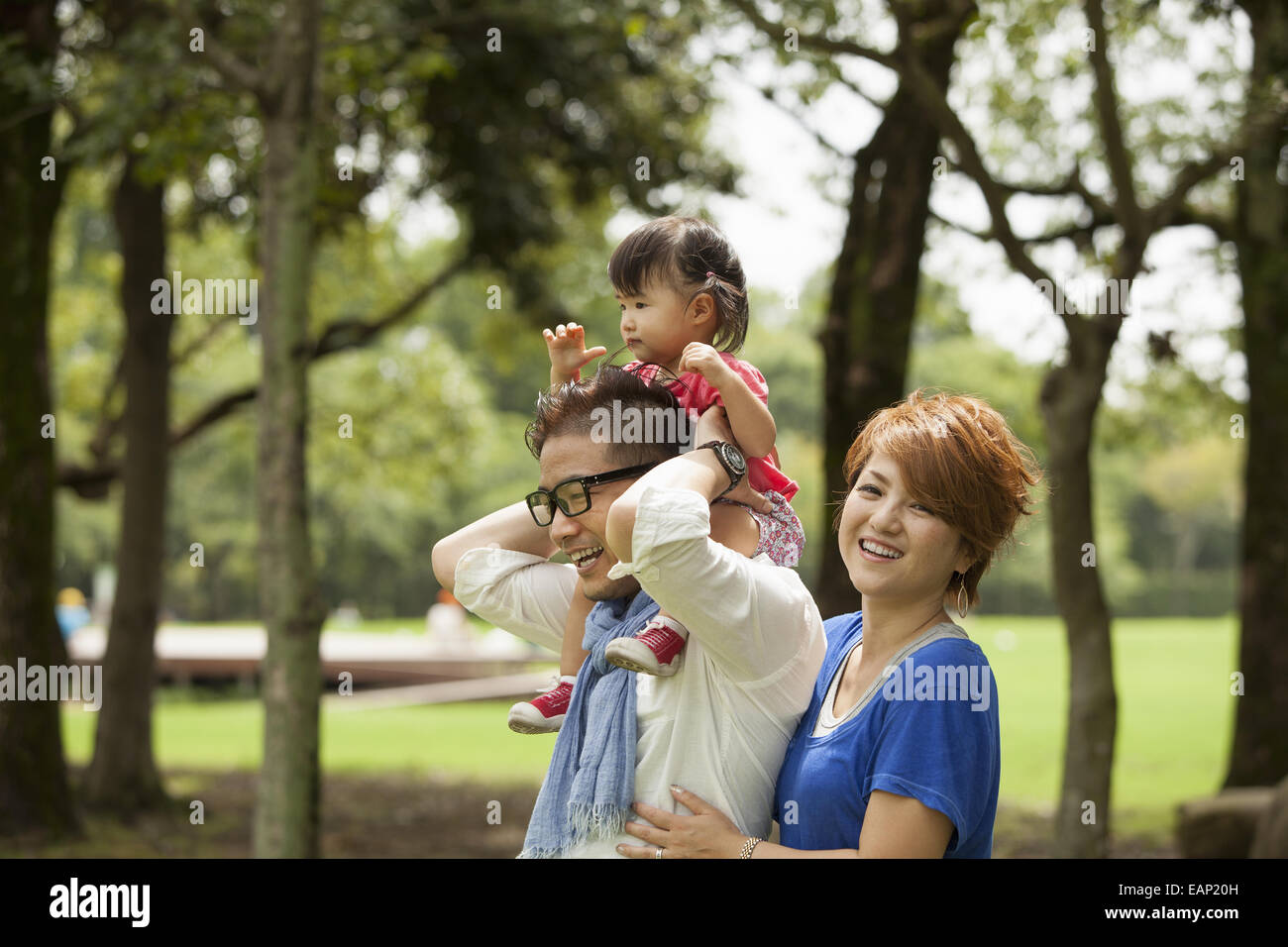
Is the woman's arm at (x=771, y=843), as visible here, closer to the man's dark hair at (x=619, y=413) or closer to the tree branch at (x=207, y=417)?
the man's dark hair at (x=619, y=413)

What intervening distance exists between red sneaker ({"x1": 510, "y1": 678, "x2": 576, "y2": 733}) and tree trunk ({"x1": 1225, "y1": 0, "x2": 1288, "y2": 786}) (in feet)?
26.5

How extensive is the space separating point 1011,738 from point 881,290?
12.3m

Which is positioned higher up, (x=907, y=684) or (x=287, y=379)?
(x=287, y=379)

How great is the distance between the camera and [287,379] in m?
6.21

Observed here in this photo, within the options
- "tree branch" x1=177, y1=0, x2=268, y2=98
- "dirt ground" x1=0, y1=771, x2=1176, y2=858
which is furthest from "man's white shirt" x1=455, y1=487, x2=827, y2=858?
"dirt ground" x1=0, y1=771, x2=1176, y2=858

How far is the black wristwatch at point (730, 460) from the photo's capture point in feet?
6.91

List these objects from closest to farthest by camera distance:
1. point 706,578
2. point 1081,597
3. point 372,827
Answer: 1. point 706,578
2. point 1081,597
3. point 372,827

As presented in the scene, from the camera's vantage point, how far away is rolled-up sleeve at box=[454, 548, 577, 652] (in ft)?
8.11

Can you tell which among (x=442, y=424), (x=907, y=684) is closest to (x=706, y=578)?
(x=907, y=684)

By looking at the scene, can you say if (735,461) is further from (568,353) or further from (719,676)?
(568,353)

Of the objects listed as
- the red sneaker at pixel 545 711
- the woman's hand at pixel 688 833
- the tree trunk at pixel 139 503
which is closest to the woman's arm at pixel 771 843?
the woman's hand at pixel 688 833

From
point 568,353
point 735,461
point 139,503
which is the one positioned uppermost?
point 139,503

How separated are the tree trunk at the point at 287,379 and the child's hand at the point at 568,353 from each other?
4022 millimetres

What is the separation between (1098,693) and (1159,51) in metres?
5.54
